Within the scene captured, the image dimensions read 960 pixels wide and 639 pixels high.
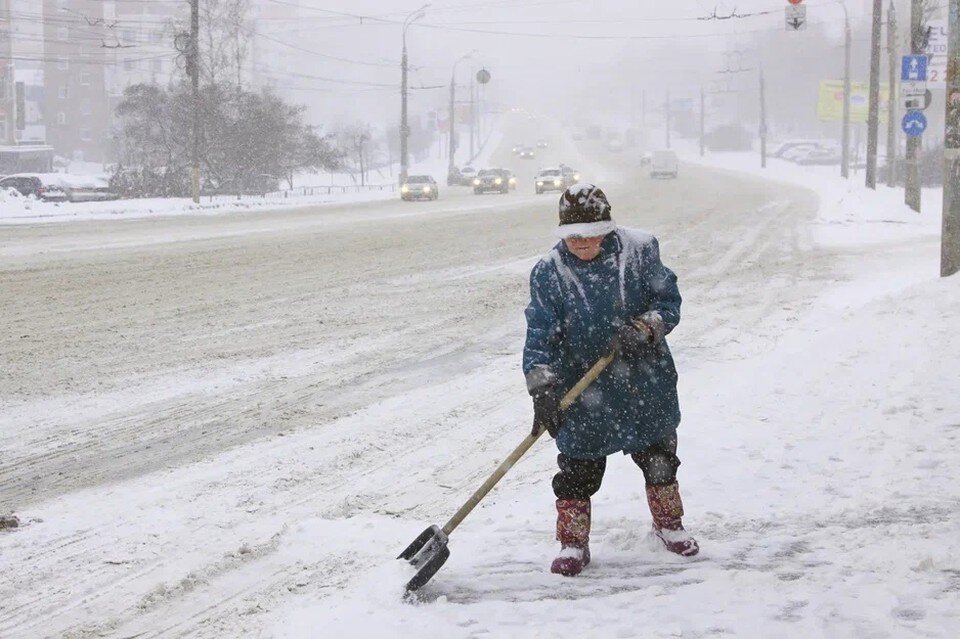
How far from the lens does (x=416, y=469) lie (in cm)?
623

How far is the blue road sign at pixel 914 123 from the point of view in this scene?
21750 mm

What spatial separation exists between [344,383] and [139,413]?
61.9 inches

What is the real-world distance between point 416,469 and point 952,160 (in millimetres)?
9033

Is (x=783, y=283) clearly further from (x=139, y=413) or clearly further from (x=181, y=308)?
(x=139, y=413)

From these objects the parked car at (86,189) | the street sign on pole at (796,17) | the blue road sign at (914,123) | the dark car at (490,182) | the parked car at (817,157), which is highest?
the street sign on pole at (796,17)

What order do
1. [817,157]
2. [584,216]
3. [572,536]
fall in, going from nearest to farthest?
[584,216]
[572,536]
[817,157]

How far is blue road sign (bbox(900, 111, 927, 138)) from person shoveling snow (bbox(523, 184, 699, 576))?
19.0 meters

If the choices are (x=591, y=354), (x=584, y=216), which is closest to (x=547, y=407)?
(x=591, y=354)

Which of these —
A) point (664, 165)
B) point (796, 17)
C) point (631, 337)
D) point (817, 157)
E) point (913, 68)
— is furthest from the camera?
point (817, 157)

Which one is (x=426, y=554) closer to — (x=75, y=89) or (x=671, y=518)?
(x=671, y=518)

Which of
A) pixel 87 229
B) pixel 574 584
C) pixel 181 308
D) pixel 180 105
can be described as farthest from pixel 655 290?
pixel 180 105

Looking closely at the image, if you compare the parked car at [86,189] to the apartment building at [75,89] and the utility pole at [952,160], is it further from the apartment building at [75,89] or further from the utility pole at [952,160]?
the apartment building at [75,89]

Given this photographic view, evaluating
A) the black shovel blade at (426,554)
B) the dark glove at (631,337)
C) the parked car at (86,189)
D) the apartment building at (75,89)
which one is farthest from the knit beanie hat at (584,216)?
the apartment building at (75,89)

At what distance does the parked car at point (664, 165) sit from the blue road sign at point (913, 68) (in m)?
43.9
